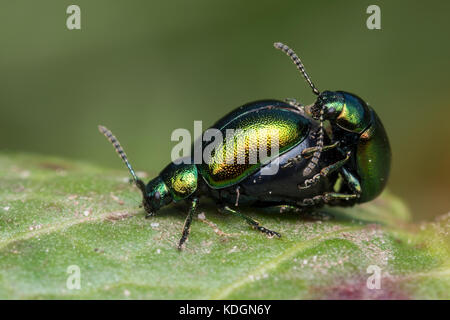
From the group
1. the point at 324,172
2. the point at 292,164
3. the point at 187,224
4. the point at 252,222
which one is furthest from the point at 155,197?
the point at 324,172

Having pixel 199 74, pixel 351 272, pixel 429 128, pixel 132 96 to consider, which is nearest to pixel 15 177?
pixel 351 272

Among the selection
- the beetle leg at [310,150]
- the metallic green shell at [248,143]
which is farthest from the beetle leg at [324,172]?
the metallic green shell at [248,143]

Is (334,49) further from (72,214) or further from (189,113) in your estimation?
(72,214)

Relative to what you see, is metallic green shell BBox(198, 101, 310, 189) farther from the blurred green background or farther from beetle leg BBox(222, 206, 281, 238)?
the blurred green background

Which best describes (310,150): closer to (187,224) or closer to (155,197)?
(187,224)

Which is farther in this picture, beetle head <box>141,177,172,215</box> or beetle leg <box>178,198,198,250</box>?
beetle head <box>141,177,172,215</box>

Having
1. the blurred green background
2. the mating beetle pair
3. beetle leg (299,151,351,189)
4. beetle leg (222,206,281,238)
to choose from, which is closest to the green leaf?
beetle leg (222,206,281,238)

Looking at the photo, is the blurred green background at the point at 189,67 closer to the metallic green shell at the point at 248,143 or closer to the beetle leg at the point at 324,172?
the metallic green shell at the point at 248,143
